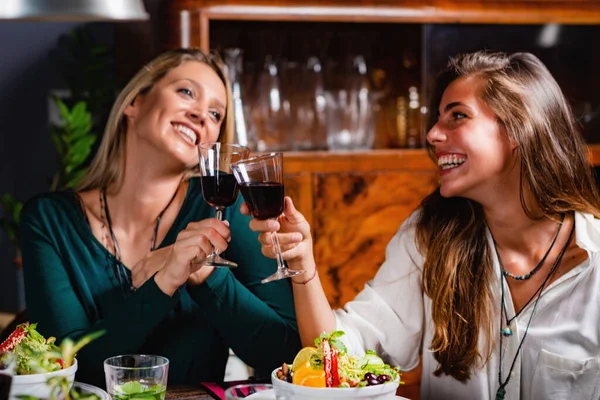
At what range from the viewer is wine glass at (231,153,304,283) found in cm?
154

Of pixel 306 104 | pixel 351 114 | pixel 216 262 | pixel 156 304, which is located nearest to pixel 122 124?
pixel 156 304

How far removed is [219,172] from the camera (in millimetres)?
1607

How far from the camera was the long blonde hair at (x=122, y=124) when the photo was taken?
2.22 meters

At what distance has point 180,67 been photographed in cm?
222

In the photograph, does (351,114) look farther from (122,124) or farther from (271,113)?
(122,124)

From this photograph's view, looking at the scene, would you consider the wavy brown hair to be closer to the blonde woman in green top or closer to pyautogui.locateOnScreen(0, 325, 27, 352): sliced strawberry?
the blonde woman in green top

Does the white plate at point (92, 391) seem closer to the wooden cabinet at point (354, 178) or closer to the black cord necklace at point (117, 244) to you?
the black cord necklace at point (117, 244)

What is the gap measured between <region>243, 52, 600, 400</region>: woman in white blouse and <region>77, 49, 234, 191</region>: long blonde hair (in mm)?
616

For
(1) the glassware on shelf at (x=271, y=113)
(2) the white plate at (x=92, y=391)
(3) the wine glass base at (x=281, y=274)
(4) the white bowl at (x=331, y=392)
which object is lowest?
(2) the white plate at (x=92, y=391)

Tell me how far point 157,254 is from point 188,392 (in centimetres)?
49

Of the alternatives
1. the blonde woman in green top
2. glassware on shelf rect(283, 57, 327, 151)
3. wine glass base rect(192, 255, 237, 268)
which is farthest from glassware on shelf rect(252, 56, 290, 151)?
wine glass base rect(192, 255, 237, 268)

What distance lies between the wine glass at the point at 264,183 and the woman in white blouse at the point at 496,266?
0.23m

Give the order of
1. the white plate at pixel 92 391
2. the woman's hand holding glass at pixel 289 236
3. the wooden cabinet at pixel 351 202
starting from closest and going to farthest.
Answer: the white plate at pixel 92 391 → the woman's hand holding glass at pixel 289 236 → the wooden cabinet at pixel 351 202

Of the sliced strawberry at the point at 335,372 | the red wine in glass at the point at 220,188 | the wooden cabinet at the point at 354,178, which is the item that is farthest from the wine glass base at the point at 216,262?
the wooden cabinet at the point at 354,178
